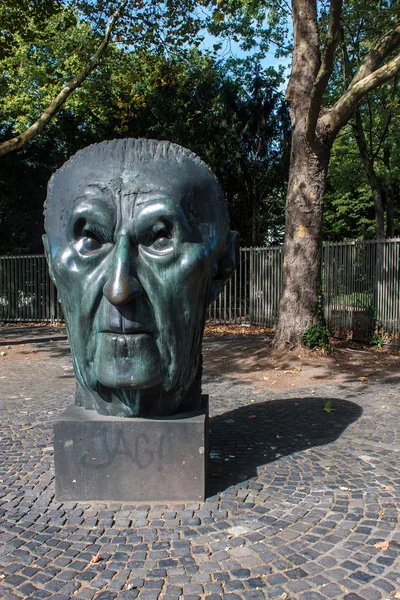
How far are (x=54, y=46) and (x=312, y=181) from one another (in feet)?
46.7

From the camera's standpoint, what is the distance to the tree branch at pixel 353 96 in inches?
332

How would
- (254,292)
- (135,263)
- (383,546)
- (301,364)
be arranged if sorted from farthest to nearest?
(254,292) → (301,364) → (135,263) → (383,546)

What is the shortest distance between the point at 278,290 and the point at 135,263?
1151cm

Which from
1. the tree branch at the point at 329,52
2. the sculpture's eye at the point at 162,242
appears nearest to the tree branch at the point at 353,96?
the tree branch at the point at 329,52

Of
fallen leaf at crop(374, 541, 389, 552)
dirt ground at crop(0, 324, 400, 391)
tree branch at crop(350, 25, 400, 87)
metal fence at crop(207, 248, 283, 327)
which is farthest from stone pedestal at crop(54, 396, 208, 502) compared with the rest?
metal fence at crop(207, 248, 283, 327)

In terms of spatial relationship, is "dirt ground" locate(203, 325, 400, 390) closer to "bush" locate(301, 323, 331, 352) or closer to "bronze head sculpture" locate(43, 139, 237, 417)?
"bush" locate(301, 323, 331, 352)

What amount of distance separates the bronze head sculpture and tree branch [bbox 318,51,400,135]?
20.9 feet

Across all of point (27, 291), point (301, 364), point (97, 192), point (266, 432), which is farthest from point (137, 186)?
point (27, 291)

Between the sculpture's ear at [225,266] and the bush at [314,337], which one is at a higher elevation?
the sculpture's ear at [225,266]

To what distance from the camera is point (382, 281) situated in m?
11.3

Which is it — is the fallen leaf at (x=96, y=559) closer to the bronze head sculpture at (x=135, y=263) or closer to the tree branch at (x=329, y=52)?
the bronze head sculpture at (x=135, y=263)

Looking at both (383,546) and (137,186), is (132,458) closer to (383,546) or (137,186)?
(383,546)

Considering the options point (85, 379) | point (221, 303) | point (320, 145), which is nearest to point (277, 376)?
point (320, 145)

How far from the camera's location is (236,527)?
316cm
